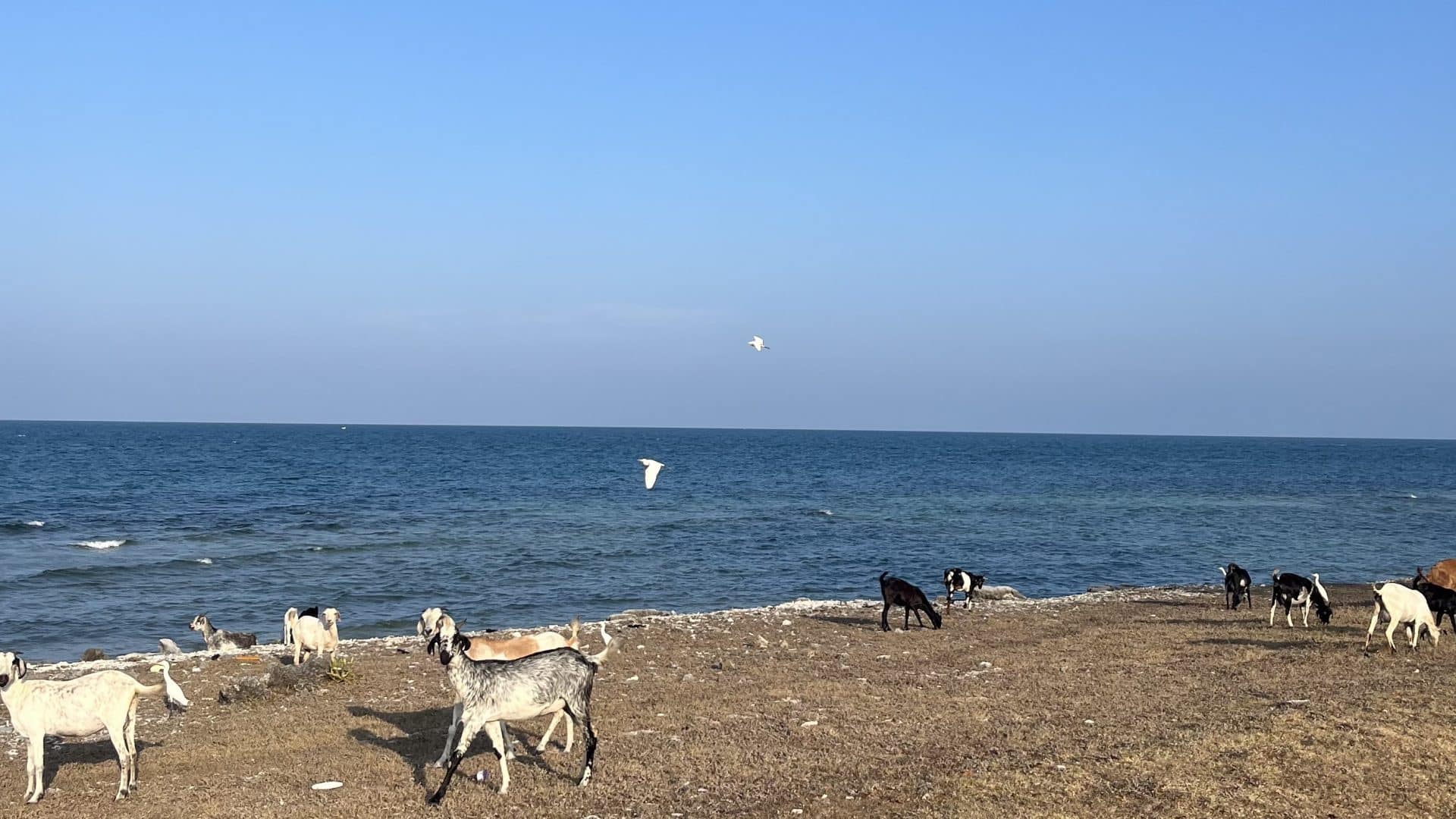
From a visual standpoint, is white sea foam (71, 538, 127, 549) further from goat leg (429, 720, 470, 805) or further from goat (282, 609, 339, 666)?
goat leg (429, 720, 470, 805)

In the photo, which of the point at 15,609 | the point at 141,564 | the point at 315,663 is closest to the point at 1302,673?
the point at 315,663

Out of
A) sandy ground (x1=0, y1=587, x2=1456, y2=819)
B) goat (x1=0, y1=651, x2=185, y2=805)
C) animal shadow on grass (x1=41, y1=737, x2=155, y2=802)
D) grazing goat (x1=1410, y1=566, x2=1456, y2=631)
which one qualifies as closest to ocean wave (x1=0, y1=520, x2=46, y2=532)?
sandy ground (x1=0, y1=587, x2=1456, y2=819)

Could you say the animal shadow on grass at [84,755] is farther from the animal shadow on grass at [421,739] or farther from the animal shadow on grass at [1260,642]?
the animal shadow on grass at [1260,642]

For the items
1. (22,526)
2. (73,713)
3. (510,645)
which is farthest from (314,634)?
(22,526)

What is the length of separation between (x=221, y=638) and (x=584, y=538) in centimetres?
2332

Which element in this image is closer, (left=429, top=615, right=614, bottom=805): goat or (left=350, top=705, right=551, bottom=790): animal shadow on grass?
(left=429, top=615, right=614, bottom=805): goat

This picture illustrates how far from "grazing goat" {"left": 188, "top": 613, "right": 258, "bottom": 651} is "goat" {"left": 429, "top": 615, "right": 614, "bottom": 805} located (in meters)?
13.4

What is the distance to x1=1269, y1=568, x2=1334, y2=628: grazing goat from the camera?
67.1ft

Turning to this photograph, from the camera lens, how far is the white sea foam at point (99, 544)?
38.9 metres

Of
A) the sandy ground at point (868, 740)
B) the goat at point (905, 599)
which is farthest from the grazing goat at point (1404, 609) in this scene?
the goat at point (905, 599)

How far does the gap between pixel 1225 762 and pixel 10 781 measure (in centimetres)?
1281

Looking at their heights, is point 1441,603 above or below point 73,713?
above

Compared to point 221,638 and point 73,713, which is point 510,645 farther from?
point 221,638

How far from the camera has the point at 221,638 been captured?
22266mm
